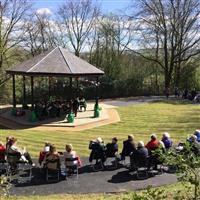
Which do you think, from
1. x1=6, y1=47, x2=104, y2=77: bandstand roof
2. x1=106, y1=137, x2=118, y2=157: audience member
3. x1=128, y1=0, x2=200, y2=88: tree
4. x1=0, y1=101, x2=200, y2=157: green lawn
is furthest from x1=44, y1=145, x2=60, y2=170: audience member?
x1=128, y1=0, x2=200, y2=88: tree

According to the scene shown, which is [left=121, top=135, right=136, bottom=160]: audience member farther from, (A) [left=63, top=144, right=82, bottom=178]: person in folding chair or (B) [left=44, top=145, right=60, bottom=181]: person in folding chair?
(B) [left=44, top=145, right=60, bottom=181]: person in folding chair

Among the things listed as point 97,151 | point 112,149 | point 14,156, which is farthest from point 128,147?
point 14,156

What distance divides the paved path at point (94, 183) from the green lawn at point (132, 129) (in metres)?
3.03

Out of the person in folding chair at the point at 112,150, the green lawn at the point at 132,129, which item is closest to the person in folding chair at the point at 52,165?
the person in folding chair at the point at 112,150

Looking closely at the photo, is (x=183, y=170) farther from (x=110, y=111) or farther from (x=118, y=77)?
(x=118, y=77)

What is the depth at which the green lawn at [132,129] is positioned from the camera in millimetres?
19180

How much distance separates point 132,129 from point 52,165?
1054cm

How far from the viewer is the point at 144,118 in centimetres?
2688

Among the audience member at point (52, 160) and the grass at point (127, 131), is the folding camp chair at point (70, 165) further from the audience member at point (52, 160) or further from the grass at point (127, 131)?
the grass at point (127, 131)

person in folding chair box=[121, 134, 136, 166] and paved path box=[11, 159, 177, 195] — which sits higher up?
person in folding chair box=[121, 134, 136, 166]

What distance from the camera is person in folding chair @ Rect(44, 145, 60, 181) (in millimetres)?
12906

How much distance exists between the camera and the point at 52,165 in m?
13.0

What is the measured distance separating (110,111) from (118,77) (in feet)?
56.5

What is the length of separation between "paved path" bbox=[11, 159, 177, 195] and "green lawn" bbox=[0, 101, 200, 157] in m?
3.03
